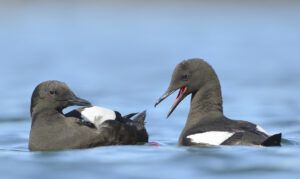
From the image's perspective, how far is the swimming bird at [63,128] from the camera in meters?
14.4

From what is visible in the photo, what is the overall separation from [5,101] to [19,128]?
16.7 ft

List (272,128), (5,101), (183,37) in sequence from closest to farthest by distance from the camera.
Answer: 1. (272,128)
2. (5,101)
3. (183,37)

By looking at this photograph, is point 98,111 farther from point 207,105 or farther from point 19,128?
point 19,128

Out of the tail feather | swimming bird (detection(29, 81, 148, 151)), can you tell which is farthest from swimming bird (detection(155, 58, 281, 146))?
swimming bird (detection(29, 81, 148, 151))

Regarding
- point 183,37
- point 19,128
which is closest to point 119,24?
point 183,37

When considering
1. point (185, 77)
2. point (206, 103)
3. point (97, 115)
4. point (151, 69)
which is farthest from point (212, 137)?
point (151, 69)

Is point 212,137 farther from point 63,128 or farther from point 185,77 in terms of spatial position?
point 63,128

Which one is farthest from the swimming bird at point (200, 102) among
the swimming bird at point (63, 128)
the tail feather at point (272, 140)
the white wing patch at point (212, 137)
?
the swimming bird at point (63, 128)

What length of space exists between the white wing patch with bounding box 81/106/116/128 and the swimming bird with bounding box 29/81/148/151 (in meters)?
0.11

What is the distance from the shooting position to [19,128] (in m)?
19.2

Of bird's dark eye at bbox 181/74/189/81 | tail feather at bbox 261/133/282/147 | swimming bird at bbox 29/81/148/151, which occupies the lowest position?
tail feather at bbox 261/133/282/147

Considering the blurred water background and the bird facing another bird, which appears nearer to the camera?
the blurred water background

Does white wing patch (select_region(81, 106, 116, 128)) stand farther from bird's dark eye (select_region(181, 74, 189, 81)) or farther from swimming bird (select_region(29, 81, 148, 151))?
bird's dark eye (select_region(181, 74, 189, 81))

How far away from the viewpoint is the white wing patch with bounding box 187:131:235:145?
45.4ft
